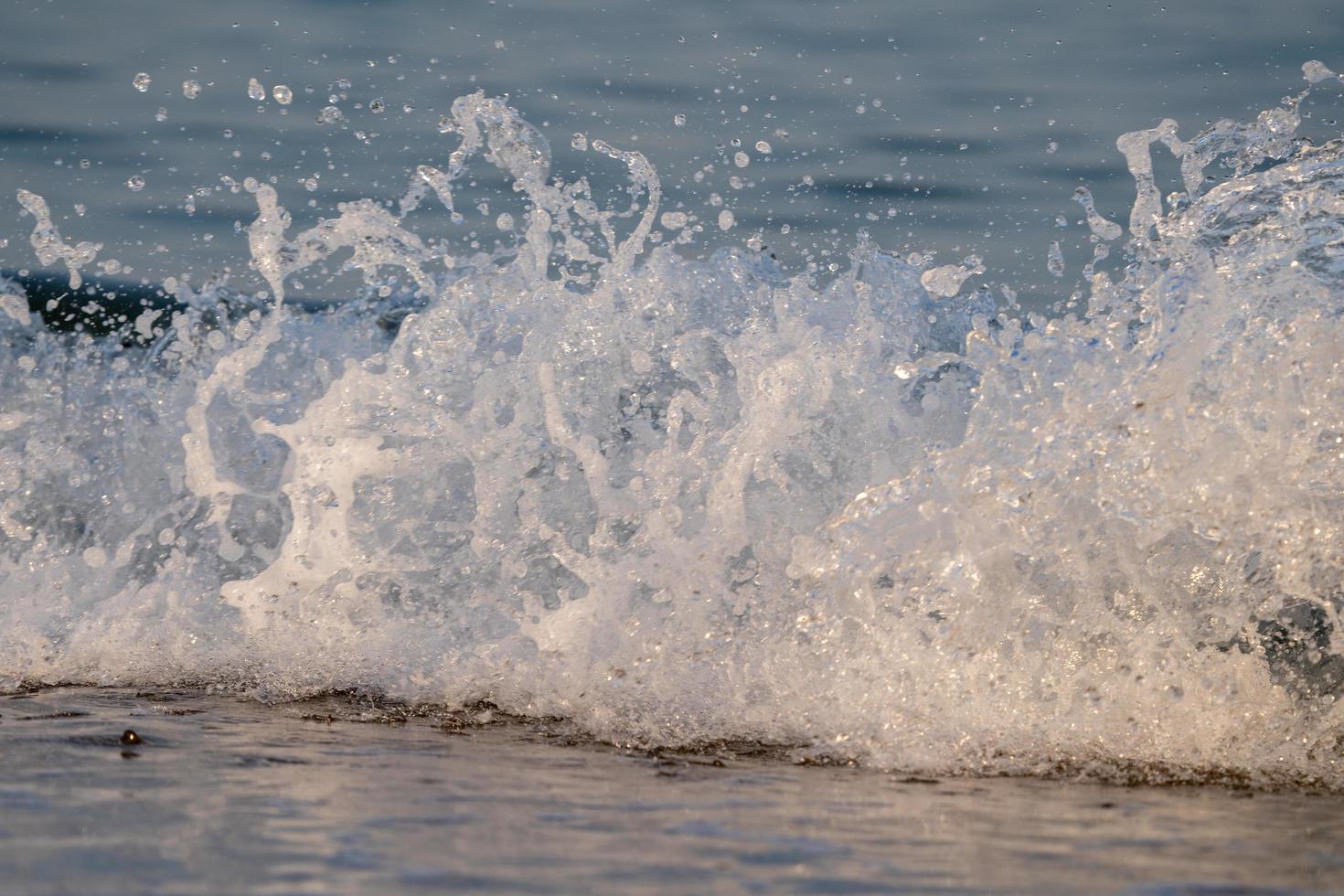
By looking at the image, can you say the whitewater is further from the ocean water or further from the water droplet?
the water droplet

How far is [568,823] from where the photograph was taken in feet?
7.28

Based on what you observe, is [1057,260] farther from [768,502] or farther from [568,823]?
[568,823]

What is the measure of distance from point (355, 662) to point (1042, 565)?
1.45 meters

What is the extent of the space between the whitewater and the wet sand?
0.23 metres

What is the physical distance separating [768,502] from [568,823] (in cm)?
191

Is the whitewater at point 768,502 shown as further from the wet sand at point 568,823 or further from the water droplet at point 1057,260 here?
the water droplet at point 1057,260

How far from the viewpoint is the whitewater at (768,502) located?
2945 millimetres

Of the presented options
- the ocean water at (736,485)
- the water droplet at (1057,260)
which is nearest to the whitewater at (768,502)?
the ocean water at (736,485)

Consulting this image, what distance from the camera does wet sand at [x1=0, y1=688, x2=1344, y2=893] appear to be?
1938 millimetres

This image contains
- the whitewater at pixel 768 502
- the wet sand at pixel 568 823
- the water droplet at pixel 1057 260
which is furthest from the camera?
the water droplet at pixel 1057 260

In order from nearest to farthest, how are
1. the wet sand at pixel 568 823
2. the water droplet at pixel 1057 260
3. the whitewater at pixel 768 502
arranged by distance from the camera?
the wet sand at pixel 568 823 → the whitewater at pixel 768 502 → the water droplet at pixel 1057 260

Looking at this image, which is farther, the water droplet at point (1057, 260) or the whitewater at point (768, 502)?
the water droplet at point (1057, 260)

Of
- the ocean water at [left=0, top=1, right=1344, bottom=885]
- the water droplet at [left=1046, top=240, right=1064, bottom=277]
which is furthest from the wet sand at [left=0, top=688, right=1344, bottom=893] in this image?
the water droplet at [left=1046, top=240, right=1064, bottom=277]

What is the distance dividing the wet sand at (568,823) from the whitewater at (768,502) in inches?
A: 8.9
